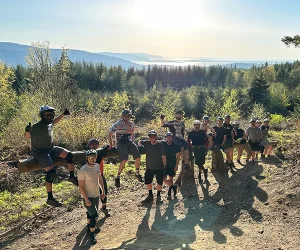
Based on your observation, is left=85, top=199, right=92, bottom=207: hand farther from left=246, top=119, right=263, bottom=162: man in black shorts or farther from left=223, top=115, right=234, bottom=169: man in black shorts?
left=246, top=119, right=263, bottom=162: man in black shorts

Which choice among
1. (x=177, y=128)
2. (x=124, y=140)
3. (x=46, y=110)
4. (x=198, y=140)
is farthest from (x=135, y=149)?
(x=46, y=110)

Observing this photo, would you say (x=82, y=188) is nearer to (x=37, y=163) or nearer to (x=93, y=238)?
(x=93, y=238)

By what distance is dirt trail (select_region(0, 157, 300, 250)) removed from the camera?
20.7 ft

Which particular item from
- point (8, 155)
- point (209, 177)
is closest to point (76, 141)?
point (8, 155)

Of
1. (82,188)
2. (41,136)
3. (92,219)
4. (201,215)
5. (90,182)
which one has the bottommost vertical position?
(201,215)

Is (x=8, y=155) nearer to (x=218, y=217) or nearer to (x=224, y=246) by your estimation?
(x=218, y=217)

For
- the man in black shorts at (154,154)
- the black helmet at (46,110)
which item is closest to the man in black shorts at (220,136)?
the man in black shorts at (154,154)

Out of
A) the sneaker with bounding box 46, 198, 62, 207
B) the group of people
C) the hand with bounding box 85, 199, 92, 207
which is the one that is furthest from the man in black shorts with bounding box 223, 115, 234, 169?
the sneaker with bounding box 46, 198, 62, 207

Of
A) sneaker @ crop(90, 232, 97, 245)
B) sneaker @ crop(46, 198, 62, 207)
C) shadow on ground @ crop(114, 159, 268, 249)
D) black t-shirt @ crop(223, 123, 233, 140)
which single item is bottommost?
sneaker @ crop(90, 232, 97, 245)

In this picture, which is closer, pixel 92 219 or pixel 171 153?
pixel 92 219

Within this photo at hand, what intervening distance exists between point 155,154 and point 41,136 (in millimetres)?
3012

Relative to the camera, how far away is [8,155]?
15.0 meters

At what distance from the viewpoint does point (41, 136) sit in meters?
7.12

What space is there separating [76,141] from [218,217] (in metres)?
10.8
